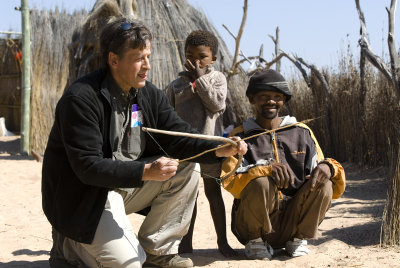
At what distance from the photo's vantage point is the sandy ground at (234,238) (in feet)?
11.0

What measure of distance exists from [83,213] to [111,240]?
8.0 inches

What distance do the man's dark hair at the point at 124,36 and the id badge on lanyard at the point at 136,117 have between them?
32 cm

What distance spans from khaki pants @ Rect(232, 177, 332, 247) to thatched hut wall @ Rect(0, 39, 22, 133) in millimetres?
9677

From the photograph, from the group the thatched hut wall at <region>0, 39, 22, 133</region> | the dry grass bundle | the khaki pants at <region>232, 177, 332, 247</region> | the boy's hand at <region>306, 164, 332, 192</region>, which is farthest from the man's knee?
the thatched hut wall at <region>0, 39, 22, 133</region>

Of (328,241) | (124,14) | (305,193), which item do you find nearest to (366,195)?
(328,241)

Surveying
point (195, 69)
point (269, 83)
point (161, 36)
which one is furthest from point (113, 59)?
point (161, 36)

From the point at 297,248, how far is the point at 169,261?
0.87 metres

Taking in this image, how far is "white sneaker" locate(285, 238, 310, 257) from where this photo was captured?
11.2 feet

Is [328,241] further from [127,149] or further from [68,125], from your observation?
[68,125]

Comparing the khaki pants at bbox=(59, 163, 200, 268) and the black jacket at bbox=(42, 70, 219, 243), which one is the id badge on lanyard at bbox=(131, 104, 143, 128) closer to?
the black jacket at bbox=(42, 70, 219, 243)

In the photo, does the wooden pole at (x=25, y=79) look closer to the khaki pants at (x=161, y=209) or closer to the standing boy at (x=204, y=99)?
the standing boy at (x=204, y=99)

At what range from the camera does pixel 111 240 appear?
2729 millimetres

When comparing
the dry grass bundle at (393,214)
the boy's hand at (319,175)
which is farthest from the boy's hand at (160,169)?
the dry grass bundle at (393,214)

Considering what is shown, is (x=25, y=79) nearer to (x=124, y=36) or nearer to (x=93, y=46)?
(x=93, y=46)
